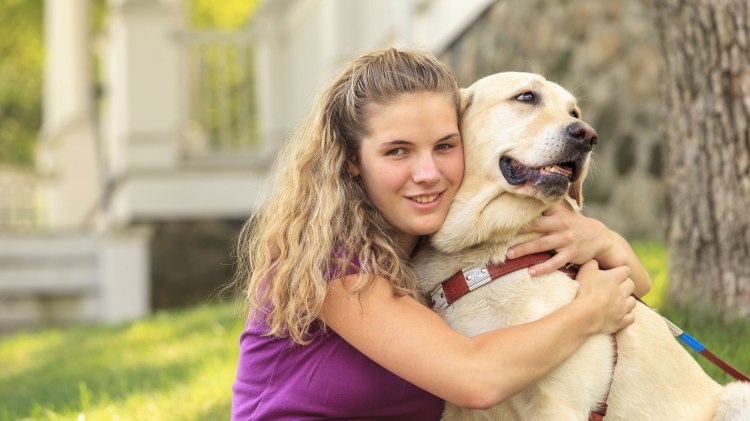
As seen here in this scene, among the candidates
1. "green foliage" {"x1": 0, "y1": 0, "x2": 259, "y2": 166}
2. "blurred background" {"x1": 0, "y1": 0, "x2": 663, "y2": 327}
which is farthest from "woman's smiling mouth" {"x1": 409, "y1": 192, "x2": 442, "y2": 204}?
"green foliage" {"x1": 0, "y1": 0, "x2": 259, "y2": 166}

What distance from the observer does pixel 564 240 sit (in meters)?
2.95

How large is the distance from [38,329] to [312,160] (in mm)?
9289

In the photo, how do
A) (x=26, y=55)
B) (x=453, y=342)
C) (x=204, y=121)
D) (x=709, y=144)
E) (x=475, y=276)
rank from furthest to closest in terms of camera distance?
(x=26, y=55) → (x=204, y=121) → (x=709, y=144) → (x=475, y=276) → (x=453, y=342)

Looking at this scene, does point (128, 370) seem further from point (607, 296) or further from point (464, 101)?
point (607, 296)

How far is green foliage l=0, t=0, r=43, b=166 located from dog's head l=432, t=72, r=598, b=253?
2260 cm

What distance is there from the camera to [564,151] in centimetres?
284

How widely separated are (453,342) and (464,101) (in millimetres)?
821

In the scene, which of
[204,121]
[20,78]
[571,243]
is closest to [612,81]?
[571,243]

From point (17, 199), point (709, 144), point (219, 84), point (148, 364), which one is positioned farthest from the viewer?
point (17, 199)

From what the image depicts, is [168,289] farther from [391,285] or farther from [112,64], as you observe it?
[391,285]

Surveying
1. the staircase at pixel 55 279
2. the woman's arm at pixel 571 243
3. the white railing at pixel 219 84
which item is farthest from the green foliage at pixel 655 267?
the staircase at pixel 55 279

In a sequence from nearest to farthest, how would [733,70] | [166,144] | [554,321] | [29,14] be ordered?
[554,321] < [733,70] < [166,144] < [29,14]

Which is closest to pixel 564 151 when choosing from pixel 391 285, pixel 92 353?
pixel 391 285

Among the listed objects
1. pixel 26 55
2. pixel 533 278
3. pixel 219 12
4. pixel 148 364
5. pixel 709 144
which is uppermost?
pixel 709 144
